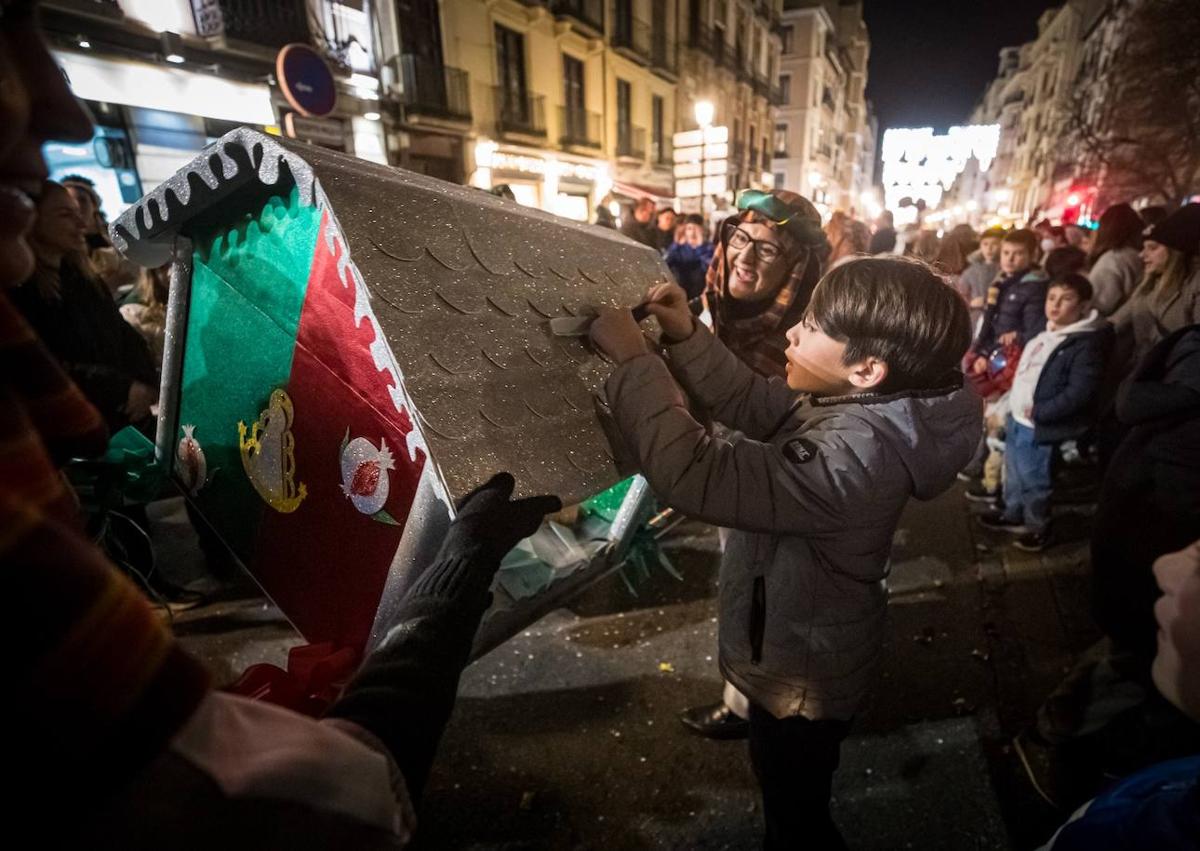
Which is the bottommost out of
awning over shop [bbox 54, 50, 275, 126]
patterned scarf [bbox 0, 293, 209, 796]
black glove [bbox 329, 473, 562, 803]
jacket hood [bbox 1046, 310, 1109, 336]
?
jacket hood [bbox 1046, 310, 1109, 336]

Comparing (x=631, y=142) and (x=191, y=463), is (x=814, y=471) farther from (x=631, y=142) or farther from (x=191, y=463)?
(x=631, y=142)

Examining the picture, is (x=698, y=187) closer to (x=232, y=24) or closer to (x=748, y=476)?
(x=232, y=24)

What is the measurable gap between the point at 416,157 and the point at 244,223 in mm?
14957

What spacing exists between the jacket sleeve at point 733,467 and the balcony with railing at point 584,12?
21.0 metres

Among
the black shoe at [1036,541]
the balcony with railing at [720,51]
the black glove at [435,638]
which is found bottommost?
the black shoe at [1036,541]

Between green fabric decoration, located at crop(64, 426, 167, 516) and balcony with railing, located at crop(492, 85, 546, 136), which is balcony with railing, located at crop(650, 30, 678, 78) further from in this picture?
green fabric decoration, located at crop(64, 426, 167, 516)

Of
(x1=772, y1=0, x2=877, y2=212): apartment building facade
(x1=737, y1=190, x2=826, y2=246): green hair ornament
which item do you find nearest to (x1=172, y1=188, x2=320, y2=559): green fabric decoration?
→ (x1=737, y1=190, x2=826, y2=246): green hair ornament

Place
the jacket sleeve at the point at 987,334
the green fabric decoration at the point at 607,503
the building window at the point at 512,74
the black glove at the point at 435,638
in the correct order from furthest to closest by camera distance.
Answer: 1. the building window at the point at 512,74
2. the jacket sleeve at the point at 987,334
3. the green fabric decoration at the point at 607,503
4. the black glove at the point at 435,638

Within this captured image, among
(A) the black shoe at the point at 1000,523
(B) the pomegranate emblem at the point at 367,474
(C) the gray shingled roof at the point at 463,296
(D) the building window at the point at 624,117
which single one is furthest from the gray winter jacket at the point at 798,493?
(D) the building window at the point at 624,117

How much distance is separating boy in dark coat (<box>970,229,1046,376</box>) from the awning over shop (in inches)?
447

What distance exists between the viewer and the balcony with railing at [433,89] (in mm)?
13766

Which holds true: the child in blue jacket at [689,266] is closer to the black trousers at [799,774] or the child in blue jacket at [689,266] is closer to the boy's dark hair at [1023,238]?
the boy's dark hair at [1023,238]

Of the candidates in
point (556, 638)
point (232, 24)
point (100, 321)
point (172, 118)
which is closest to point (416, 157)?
point (232, 24)

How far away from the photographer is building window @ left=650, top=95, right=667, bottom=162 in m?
24.2
